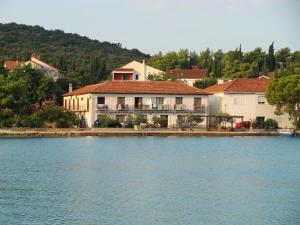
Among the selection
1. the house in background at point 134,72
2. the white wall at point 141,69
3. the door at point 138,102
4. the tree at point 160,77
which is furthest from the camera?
the white wall at point 141,69

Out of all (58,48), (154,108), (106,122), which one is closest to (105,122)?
(106,122)

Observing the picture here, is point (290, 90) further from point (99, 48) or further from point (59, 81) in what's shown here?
point (99, 48)

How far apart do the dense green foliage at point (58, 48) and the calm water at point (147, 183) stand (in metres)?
73.1

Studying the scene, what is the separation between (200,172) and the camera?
3619 cm

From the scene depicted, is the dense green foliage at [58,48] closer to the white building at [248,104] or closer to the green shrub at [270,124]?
the white building at [248,104]

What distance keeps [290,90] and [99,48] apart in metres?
120

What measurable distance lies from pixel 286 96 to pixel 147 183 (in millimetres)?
39896

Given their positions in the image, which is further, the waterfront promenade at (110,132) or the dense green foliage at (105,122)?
the dense green foliage at (105,122)

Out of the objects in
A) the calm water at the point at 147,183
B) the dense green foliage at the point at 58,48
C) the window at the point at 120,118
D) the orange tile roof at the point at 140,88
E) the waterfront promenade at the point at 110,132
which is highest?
the dense green foliage at the point at 58,48

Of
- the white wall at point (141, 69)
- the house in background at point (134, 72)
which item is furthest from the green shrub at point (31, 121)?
the white wall at point (141, 69)

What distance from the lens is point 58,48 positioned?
169250mm

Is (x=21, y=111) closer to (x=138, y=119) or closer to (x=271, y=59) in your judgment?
(x=138, y=119)

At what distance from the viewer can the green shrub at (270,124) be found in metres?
69.4

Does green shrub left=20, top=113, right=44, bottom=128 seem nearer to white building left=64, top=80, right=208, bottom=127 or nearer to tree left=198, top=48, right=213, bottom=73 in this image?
white building left=64, top=80, right=208, bottom=127
